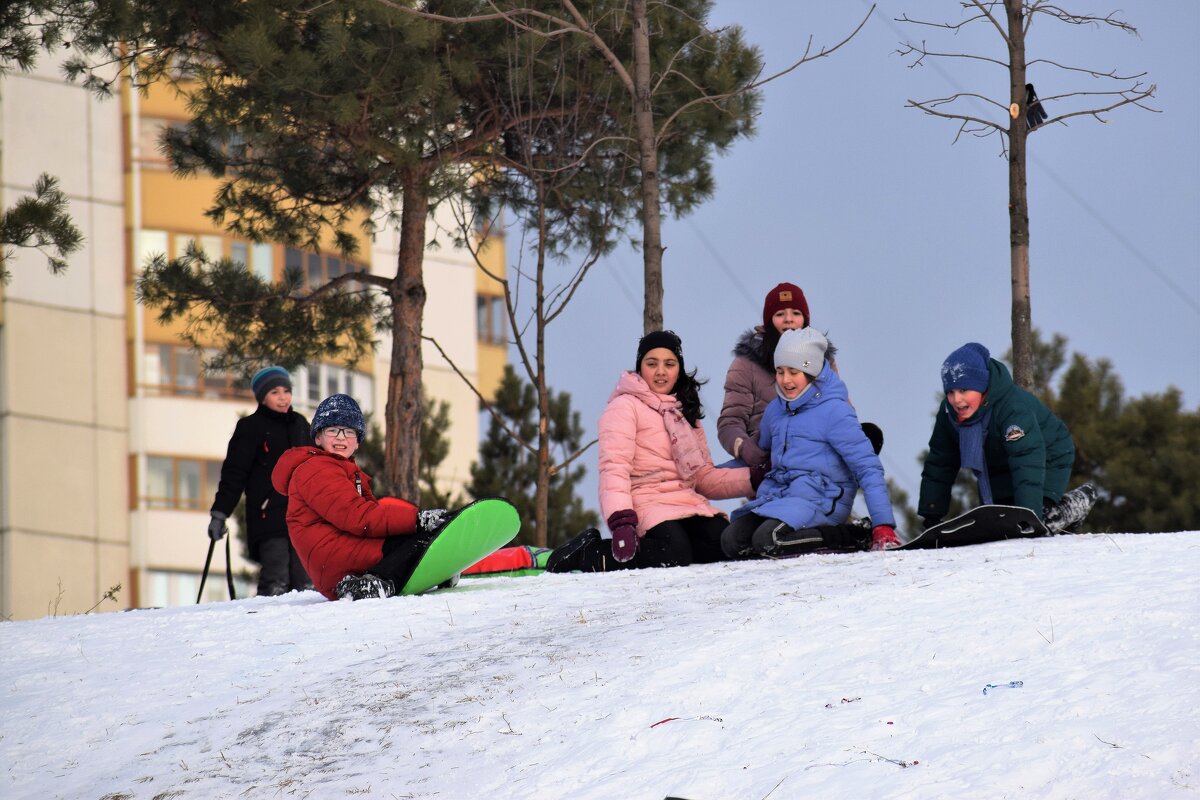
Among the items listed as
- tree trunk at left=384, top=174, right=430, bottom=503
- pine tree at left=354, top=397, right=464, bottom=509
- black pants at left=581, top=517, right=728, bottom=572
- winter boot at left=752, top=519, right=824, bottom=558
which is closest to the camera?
winter boot at left=752, top=519, right=824, bottom=558

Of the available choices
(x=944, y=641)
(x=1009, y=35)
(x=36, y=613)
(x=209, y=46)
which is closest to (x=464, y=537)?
(x=944, y=641)

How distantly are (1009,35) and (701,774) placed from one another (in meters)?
8.15

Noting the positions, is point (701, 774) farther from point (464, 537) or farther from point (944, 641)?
point (464, 537)

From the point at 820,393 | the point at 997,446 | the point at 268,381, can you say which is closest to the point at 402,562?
the point at 820,393

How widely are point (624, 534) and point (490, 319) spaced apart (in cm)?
3217

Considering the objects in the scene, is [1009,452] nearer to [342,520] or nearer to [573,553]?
[573,553]

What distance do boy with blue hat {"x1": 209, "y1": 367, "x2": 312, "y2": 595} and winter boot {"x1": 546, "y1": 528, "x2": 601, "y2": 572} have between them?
1.98 m

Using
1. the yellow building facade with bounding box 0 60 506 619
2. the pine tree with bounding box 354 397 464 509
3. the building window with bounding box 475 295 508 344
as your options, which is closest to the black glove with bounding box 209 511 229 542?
the pine tree with bounding box 354 397 464 509

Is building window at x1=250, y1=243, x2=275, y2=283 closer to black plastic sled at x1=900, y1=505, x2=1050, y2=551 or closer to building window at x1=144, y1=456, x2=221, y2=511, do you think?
building window at x1=144, y1=456, x2=221, y2=511

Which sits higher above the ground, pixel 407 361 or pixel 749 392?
pixel 407 361

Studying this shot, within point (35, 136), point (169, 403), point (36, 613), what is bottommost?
point (36, 613)

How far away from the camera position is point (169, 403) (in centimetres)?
3225

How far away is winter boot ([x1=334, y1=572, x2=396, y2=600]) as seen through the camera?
7727mm

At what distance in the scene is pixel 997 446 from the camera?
8.53 meters
